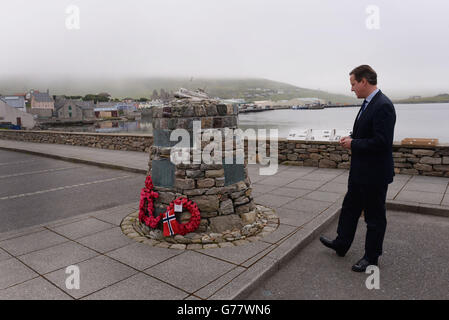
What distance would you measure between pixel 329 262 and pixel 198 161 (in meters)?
2.32

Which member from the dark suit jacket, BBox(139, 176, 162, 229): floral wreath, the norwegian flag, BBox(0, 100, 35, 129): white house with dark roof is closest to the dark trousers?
the dark suit jacket

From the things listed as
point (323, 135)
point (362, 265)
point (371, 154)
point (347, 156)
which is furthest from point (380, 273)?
point (323, 135)

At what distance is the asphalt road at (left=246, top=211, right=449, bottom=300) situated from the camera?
10.9 ft

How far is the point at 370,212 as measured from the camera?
144 inches

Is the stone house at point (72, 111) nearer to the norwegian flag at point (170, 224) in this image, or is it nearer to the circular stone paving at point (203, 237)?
the circular stone paving at point (203, 237)

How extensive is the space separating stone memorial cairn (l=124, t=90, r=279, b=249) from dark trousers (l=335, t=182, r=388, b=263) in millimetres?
1352

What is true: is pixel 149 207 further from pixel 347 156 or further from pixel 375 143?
pixel 347 156

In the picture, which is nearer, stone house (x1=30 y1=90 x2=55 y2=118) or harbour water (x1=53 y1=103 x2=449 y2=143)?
harbour water (x1=53 y1=103 x2=449 y2=143)

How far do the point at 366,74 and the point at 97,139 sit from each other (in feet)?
54.3

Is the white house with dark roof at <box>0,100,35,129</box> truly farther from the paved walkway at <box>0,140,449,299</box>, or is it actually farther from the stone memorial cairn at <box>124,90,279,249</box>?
the stone memorial cairn at <box>124,90,279,249</box>

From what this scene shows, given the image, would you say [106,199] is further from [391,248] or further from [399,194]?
[399,194]

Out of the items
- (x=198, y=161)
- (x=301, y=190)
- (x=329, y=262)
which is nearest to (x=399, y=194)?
(x=301, y=190)

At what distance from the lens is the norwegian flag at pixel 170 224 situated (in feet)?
14.9

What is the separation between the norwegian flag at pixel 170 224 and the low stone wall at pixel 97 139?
10414 millimetres
